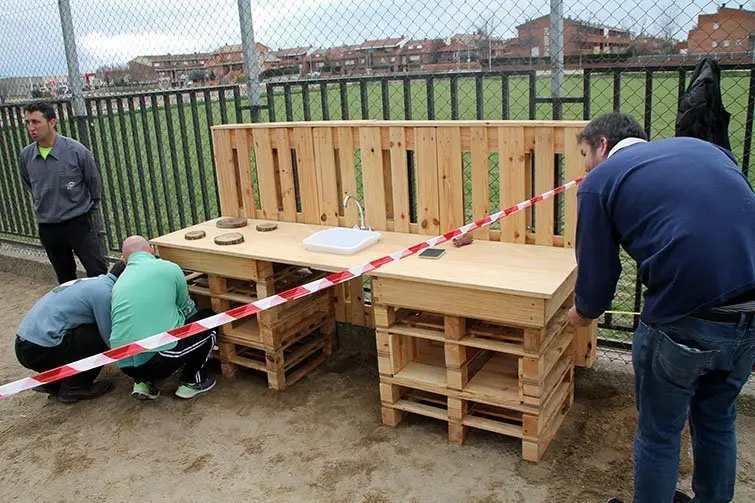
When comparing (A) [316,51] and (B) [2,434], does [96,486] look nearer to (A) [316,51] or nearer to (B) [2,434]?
(B) [2,434]

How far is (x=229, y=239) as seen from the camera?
473 centimetres

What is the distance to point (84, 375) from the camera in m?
4.82

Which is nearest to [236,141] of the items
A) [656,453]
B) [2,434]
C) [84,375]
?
[84,375]

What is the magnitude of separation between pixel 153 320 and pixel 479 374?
207 cm

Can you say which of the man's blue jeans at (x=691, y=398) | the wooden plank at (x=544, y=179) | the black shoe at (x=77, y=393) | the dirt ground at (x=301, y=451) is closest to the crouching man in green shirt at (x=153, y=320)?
the dirt ground at (x=301, y=451)

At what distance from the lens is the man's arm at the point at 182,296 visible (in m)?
4.63

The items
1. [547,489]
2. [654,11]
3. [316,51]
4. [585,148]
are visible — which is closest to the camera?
[585,148]

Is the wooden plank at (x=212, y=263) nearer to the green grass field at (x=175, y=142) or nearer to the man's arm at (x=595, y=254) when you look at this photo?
the green grass field at (x=175, y=142)

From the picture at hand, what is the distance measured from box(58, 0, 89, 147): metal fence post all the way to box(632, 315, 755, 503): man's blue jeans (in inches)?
234

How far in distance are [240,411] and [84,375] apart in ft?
3.91

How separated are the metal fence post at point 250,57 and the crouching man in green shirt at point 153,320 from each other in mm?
1536

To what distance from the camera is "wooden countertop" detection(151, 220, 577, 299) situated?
3.60 m

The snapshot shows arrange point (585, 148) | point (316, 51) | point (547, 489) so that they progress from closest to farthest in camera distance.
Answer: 1. point (585, 148)
2. point (547, 489)
3. point (316, 51)

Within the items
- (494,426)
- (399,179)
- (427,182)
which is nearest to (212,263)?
(399,179)
